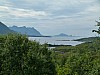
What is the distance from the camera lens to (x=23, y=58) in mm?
36531

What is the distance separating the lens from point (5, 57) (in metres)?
37.1

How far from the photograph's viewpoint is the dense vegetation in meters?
35.9

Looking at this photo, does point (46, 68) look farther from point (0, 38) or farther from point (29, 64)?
point (0, 38)

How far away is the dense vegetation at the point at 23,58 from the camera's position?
35906mm

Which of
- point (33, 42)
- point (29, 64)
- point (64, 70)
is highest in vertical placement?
point (33, 42)

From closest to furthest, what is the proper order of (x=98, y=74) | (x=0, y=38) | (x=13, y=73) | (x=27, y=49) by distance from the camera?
1. (x=13, y=73)
2. (x=27, y=49)
3. (x=0, y=38)
4. (x=98, y=74)

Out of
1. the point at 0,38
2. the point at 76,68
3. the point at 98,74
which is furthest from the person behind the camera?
the point at 76,68

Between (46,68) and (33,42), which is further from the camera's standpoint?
(33,42)

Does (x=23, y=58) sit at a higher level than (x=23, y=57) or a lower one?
lower

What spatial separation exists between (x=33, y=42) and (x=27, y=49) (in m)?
2.13

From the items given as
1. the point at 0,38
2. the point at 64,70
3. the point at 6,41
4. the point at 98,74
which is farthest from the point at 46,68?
the point at 64,70

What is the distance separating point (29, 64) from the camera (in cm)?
3631

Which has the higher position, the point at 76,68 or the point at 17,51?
the point at 17,51

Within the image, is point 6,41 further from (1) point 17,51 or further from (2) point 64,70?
(2) point 64,70
